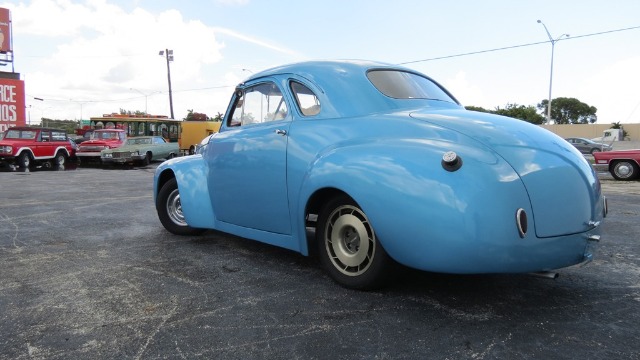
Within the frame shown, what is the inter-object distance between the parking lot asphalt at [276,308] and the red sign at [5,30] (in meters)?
39.4

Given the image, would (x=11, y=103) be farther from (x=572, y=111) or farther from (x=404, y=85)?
(x=572, y=111)

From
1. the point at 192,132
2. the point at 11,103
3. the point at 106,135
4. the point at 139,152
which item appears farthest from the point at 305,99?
the point at 11,103

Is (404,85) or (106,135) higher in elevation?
(404,85)

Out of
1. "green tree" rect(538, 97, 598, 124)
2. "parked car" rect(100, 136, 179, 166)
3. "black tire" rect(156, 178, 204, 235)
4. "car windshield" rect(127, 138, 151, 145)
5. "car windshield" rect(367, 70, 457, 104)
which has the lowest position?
"black tire" rect(156, 178, 204, 235)

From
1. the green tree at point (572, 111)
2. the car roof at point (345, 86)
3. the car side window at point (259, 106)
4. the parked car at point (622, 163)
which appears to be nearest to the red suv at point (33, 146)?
the car side window at point (259, 106)

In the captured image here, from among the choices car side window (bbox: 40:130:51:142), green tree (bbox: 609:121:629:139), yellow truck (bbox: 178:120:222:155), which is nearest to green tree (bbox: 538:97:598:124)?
green tree (bbox: 609:121:629:139)

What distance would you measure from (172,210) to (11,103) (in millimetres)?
33589

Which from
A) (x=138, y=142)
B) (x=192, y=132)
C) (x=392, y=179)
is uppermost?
(x=192, y=132)

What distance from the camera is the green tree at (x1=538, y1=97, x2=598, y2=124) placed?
280 ft

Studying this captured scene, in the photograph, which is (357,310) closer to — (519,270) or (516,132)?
(519,270)

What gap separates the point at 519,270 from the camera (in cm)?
272

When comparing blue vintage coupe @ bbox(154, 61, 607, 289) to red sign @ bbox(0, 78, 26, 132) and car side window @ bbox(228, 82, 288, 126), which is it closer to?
car side window @ bbox(228, 82, 288, 126)

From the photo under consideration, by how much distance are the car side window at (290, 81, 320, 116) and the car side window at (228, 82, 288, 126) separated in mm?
144

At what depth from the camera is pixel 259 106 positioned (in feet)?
14.1
